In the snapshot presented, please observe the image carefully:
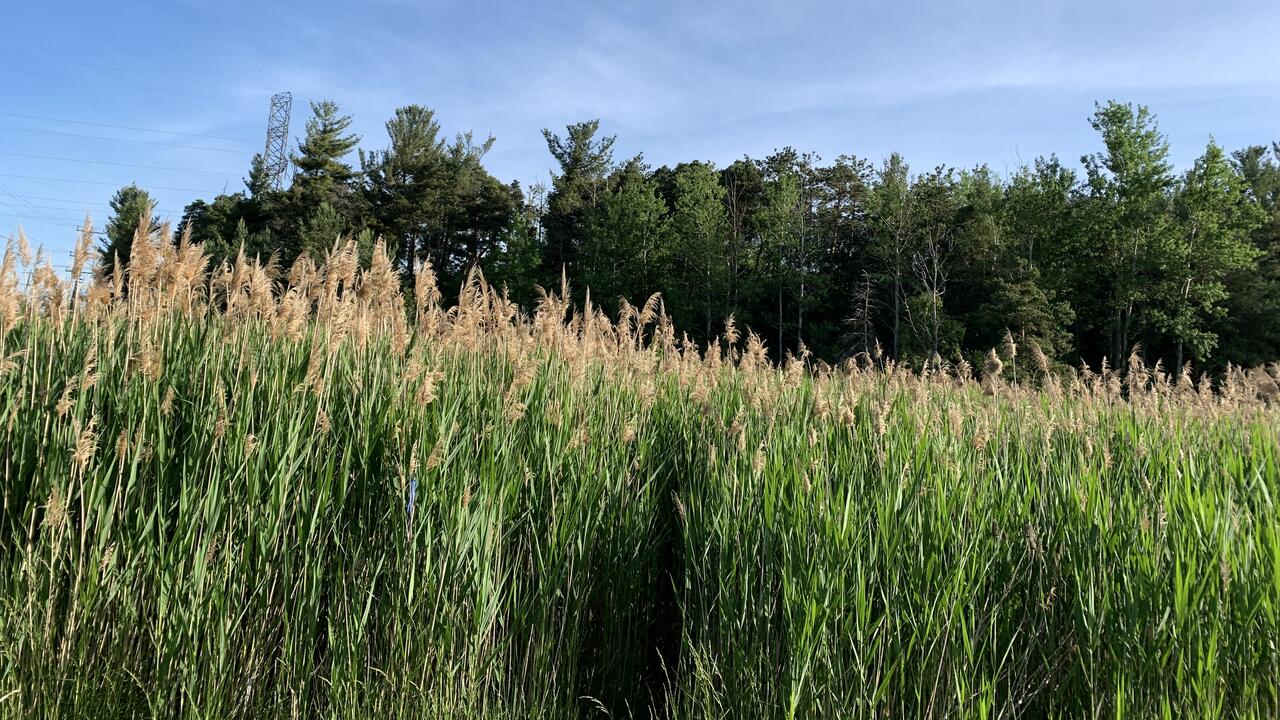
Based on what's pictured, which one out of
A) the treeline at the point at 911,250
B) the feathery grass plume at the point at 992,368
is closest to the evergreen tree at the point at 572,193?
the treeline at the point at 911,250

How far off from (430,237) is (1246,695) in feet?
148

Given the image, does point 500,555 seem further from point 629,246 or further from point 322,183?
point 322,183

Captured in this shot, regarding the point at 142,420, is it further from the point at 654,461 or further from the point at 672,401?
the point at 672,401

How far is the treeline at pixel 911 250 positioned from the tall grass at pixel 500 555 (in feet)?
76.8

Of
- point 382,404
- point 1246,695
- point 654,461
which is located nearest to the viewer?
point 1246,695

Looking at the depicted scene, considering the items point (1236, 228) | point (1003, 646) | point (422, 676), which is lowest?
point (422, 676)

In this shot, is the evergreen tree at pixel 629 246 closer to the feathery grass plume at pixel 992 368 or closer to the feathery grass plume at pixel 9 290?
the feathery grass plume at pixel 992 368

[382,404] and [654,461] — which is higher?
[382,404]

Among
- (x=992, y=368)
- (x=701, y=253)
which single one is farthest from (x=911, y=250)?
(x=992, y=368)

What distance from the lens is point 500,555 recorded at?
2977 millimetres

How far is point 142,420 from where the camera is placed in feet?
8.80

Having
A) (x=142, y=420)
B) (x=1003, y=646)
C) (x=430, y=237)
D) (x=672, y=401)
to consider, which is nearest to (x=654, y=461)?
(x=672, y=401)

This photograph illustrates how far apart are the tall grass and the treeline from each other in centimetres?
2339

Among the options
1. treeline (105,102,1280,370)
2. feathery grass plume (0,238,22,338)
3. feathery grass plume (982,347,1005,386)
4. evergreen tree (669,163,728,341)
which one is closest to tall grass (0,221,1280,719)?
feathery grass plume (0,238,22,338)
